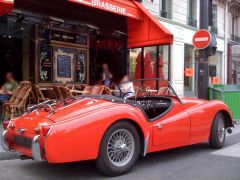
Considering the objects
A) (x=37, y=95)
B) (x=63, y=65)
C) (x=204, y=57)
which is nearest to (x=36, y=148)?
(x=37, y=95)

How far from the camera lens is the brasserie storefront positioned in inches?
460

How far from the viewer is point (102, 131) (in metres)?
4.81

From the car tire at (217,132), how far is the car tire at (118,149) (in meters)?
2.09

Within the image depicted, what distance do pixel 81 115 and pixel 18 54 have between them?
28.9ft

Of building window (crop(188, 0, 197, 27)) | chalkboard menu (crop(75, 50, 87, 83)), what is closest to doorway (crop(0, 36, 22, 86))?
chalkboard menu (crop(75, 50, 87, 83))

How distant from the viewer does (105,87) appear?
428 inches

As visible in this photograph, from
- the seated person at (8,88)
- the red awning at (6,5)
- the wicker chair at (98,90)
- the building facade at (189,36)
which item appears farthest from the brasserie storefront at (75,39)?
the building facade at (189,36)

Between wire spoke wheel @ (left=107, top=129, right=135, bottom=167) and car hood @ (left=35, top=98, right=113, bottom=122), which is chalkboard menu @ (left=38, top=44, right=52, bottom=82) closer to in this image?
car hood @ (left=35, top=98, right=113, bottom=122)

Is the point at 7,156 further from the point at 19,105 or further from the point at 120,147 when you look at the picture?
the point at 19,105

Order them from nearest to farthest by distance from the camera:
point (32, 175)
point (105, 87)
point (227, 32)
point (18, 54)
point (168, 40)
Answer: point (32, 175), point (105, 87), point (168, 40), point (18, 54), point (227, 32)

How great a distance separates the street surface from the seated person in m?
4.44

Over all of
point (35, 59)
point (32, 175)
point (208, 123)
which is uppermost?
point (35, 59)

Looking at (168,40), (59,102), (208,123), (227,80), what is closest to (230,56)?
(227,80)

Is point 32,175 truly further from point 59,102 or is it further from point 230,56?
point 230,56
